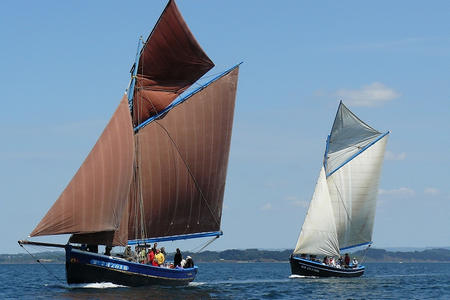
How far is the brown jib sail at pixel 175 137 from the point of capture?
57688 mm

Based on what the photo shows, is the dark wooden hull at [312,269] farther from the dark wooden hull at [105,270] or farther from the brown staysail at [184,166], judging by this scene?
the dark wooden hull at [105,270]

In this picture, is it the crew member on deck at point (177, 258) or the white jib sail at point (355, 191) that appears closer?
the crew member on deck at point (177, 258)

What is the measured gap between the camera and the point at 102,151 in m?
51.9

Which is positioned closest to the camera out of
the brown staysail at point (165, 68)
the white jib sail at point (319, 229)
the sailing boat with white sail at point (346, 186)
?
the brown staysail at point (165, 68)

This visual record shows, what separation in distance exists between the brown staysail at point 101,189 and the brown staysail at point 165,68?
431cm

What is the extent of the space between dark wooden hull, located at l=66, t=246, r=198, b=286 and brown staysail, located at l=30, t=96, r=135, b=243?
2.26m

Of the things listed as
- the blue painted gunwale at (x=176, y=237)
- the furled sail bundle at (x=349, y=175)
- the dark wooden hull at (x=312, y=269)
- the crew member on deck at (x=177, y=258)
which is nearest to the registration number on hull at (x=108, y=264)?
the blue painted gunwale at (x=176, y=237)

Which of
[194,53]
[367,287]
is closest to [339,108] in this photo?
[367,287]

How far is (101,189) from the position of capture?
51.8 meters

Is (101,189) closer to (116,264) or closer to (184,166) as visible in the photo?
(116,264)

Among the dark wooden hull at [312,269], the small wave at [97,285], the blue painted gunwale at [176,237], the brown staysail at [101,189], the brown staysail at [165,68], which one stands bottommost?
the small wave at [97,285]

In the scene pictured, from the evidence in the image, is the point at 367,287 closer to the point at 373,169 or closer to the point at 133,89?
the point at 373,169

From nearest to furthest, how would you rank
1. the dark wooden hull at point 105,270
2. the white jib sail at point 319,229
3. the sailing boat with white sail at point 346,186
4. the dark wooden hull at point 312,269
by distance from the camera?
the dark wooden hull at point 105,270, the dark wooden hull at point 312,269, the white jib sail at point 319,229, the sailing boat with white sail at point 346,186

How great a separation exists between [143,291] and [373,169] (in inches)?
1501
